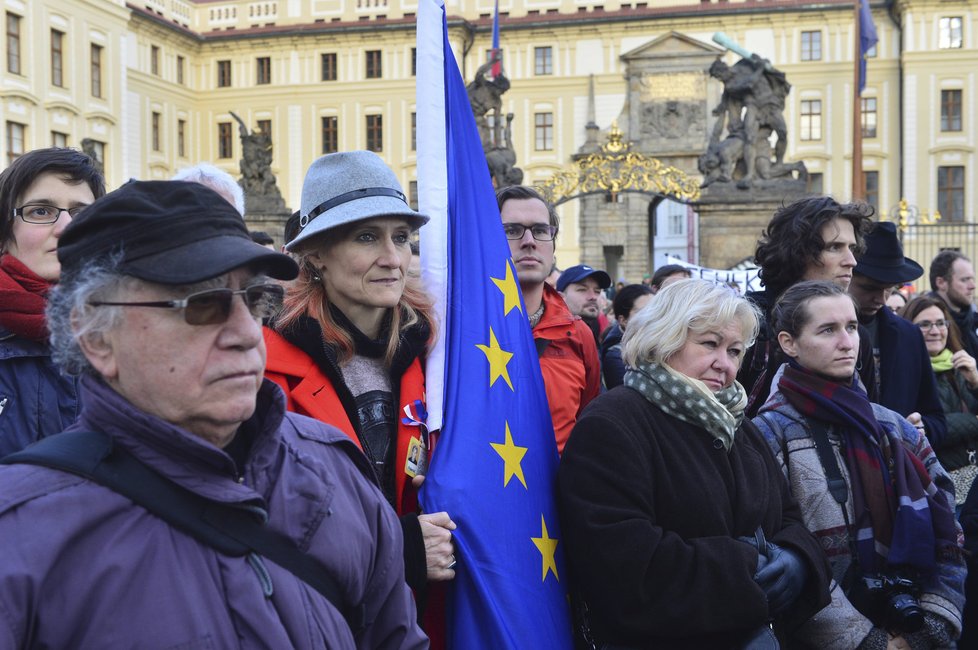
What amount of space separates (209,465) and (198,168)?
224 cm

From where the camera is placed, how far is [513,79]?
1810 inches

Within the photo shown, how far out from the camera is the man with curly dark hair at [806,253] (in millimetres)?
4398

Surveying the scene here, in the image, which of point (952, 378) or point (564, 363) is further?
point (952, 378)

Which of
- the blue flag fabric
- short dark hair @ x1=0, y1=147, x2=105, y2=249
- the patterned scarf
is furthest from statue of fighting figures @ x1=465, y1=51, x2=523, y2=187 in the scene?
short dark hair @ x1=0, y1=147, x2=105, y2=249

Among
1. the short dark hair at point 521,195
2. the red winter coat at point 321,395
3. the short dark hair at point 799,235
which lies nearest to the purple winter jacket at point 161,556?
the red winter coat at point 321,395

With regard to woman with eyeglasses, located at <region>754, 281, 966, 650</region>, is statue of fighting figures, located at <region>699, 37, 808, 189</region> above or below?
above

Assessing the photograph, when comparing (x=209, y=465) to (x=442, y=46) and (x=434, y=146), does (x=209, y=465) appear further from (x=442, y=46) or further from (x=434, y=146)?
(x=442, y=46)

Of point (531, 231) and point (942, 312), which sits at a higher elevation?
point (531, 231)

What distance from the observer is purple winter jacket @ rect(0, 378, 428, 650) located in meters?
1.75

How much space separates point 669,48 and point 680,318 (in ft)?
142

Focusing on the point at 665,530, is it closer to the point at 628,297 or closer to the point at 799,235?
the point at 799,235

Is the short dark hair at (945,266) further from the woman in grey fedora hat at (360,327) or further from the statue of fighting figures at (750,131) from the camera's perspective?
the statue of fighting figures at (750,131)

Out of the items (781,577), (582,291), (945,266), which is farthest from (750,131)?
(781,577)

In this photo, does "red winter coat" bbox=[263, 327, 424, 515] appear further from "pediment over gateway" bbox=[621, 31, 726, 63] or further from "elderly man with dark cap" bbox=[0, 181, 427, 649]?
"pediment over gateway" bbox=[621, 31, 726, 63]
